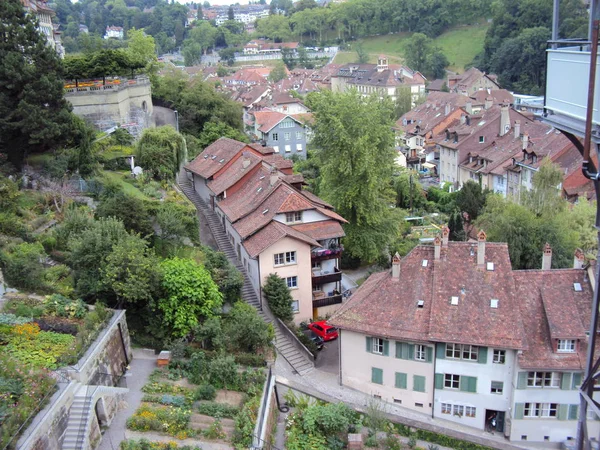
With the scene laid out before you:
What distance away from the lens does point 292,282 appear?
107 feet

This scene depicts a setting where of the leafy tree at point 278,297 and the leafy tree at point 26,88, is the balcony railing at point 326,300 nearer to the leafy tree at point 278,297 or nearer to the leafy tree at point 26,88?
the leafy tree at point 278,297

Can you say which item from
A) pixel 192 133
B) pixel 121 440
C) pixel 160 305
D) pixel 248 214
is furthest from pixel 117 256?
pixel 192 133

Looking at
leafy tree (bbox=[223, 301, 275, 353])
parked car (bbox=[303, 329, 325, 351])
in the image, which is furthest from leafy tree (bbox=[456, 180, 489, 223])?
leafy tree (bbox=[223, 301, 275, 353])

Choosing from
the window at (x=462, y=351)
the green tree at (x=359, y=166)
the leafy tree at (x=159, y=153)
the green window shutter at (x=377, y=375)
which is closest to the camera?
the window at (x=462, y=351)

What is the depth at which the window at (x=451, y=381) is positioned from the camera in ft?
85.5

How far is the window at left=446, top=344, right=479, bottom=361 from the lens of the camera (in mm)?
25453

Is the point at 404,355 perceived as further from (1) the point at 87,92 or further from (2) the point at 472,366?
(1) the point at 87,92

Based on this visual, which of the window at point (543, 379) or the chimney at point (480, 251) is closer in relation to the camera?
the window at point (543, 379)

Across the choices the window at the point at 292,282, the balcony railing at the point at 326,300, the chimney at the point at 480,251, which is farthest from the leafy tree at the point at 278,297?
the chimney at the point at 480,251

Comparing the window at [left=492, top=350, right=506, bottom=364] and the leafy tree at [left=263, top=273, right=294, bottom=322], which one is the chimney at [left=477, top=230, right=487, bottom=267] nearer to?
the window at [left=492, top=350, right=506, bottom=364]

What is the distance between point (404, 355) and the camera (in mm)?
26703

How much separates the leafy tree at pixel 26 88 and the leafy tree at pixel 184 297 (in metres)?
13.0

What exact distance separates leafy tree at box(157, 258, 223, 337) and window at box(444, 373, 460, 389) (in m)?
11.2

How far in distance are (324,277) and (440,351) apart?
9.75 metres
